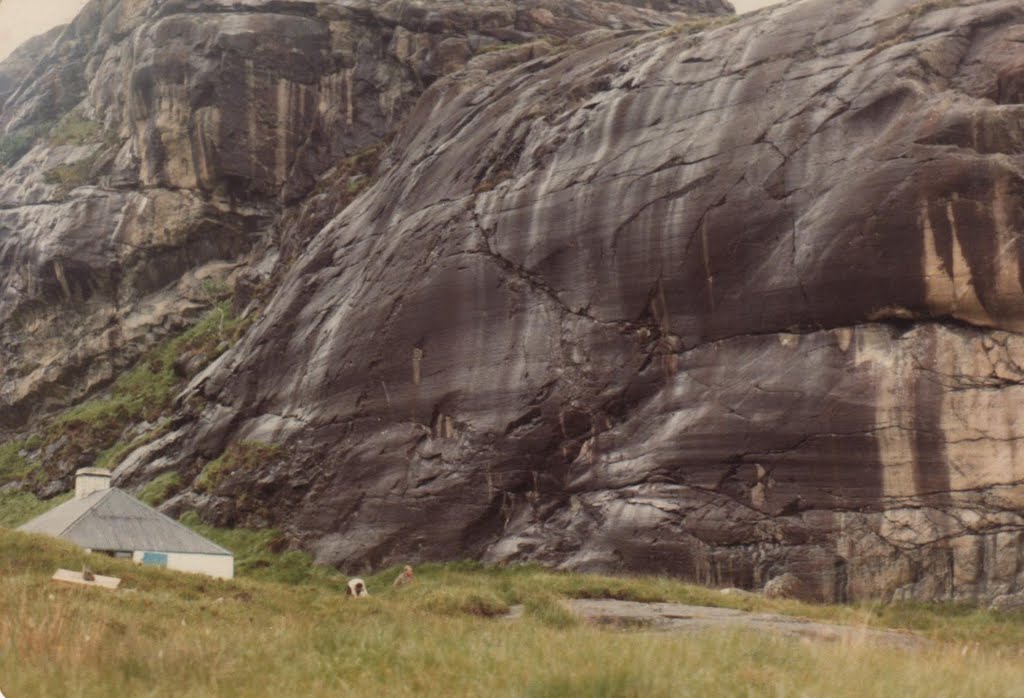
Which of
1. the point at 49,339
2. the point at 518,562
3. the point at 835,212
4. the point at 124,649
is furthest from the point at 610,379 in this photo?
the point at 49,339

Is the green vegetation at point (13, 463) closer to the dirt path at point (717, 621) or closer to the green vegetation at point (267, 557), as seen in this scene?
the green vegetation at point (267, 557)

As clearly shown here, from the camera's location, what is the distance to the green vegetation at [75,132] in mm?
72125

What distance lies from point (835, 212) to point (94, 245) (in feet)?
152

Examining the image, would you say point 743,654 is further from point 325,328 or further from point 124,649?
point 325,328

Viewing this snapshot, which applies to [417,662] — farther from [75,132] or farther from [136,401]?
[75,132]

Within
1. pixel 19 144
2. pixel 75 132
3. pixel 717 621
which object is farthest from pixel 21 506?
pixel 717 621

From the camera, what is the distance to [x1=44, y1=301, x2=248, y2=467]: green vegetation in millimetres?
51719

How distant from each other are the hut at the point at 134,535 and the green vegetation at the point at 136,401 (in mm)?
12836

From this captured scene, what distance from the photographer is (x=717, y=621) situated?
1864 cm

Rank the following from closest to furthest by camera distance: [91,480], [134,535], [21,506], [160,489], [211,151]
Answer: [134,535], [91,480], [160,489], [21,506], [211,151]

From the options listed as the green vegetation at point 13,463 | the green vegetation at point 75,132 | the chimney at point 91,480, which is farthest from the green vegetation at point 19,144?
the chimney at point 91,480

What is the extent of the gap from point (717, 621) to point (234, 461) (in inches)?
931

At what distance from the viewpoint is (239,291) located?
56969 mm

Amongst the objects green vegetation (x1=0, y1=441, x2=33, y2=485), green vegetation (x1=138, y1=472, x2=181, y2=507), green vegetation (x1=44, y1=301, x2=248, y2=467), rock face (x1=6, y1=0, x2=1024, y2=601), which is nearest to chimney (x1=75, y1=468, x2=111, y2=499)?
green vegetation (x1=138, y1=472, x2=181, y2=507)
